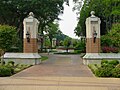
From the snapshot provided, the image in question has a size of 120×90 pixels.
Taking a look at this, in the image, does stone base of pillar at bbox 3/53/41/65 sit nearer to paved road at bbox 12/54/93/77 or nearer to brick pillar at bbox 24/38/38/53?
brick pillar at bbox 24/38/38/53

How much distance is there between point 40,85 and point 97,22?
15418mm

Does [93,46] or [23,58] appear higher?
[93,46]

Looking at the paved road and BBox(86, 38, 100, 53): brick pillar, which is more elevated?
BBox(86, 38, 100, 53): brick pillar

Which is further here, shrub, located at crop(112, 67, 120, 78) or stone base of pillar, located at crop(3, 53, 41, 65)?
stone base of pillar, located at crop(3, 53, 41, 65)

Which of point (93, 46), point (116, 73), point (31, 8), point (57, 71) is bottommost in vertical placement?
point (57, 71)

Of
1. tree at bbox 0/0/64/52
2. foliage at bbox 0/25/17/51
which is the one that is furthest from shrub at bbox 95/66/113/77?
tree at bbox 0/0/64/52

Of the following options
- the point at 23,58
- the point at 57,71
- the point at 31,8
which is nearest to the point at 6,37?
the point at 23,58

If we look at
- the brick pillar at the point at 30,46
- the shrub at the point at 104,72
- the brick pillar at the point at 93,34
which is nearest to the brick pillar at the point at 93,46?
the brick pillar at the point at 93,34

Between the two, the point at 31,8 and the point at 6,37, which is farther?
the point at 31,8

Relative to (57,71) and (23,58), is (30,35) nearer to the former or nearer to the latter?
(23,58)

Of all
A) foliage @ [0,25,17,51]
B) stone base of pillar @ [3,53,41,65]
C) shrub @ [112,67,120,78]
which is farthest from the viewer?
stone base of pillar @ [3,53,41,65]

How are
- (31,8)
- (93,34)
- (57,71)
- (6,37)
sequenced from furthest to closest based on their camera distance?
(31,8)
(93,34)
(6,37)
(57,71)

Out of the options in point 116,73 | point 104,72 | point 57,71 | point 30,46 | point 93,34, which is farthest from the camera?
point 30,46

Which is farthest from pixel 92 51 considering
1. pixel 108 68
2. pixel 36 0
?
pixel 36 0
